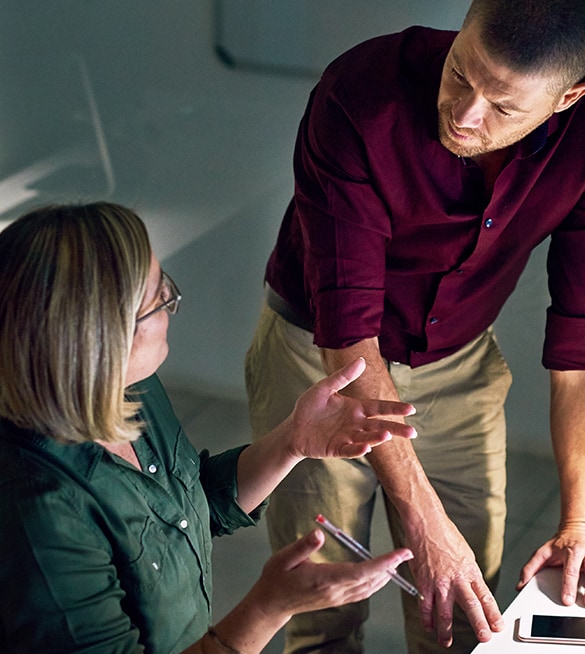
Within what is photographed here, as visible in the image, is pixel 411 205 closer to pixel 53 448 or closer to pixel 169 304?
pixel 169 304

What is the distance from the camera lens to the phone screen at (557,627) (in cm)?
167

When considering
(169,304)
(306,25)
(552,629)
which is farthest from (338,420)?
(306,25)

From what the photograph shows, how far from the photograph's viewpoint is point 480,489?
224 cm

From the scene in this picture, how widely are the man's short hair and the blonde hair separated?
23.5 inches

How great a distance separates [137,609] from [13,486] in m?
0.26

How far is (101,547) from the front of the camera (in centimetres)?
145

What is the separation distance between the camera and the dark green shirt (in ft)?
4.52

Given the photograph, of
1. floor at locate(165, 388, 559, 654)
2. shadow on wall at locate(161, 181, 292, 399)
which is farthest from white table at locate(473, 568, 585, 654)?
shadow on wall at locate(161, 181, 292, 399)

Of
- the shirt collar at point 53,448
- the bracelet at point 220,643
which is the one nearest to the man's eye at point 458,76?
the shirt collar at point 53,448

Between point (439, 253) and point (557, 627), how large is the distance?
0.64 metres

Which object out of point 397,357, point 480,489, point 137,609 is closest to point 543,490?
point 480,489

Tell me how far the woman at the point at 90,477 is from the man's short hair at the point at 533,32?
22.8 inches

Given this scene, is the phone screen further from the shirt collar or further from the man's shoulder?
the man's shoulder

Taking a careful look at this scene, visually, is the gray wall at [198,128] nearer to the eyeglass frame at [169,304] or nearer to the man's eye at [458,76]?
the man's eye at [458,76]
